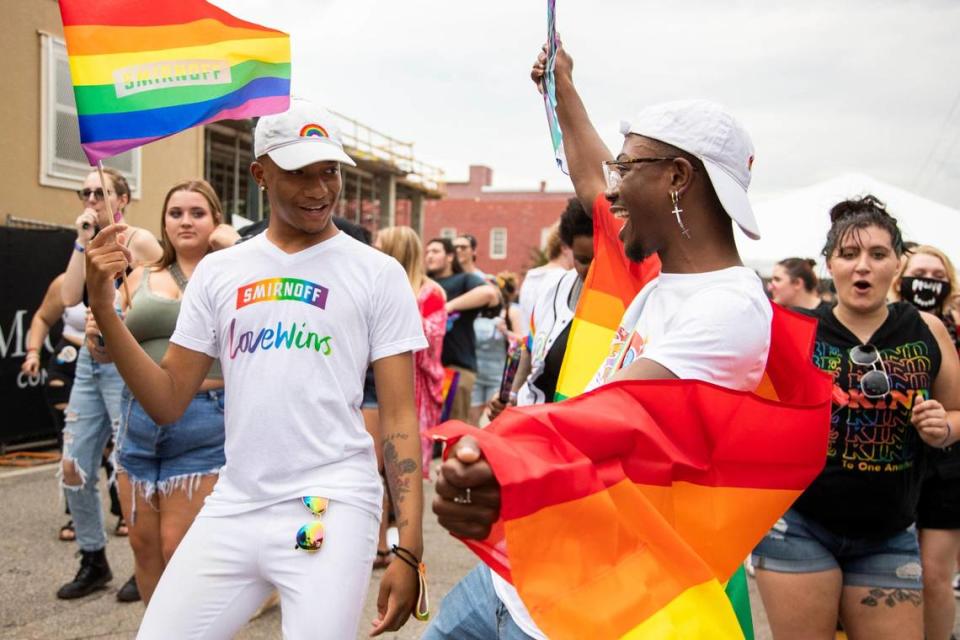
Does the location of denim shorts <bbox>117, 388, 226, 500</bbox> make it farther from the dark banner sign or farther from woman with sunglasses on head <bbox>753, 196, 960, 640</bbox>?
the dark banner sign

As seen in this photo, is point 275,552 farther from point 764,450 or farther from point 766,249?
point 766,249

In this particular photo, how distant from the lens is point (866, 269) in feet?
10.5

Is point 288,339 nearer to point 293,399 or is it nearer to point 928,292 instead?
point 293,399

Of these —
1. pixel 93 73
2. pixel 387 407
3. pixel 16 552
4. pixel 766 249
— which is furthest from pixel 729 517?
pixel 766 249

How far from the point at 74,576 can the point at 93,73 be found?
3.56m

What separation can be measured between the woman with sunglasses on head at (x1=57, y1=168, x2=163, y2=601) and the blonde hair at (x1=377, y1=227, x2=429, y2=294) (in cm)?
186

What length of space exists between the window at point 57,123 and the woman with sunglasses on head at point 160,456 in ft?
25.5

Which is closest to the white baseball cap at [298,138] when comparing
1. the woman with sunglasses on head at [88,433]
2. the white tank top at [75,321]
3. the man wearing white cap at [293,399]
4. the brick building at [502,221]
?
the man wearing white cap at [293,399]

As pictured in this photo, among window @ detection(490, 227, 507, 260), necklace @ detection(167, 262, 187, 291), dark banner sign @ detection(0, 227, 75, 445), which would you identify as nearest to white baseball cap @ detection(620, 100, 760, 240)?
necklace @ detection(167, 262, 187, 291)

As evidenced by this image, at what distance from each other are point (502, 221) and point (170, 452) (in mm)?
45246

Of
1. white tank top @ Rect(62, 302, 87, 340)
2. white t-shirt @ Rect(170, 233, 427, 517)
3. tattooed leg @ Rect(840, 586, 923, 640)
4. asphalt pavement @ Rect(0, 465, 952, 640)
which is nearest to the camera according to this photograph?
white t-shirt @ Rect(170, 233, 427, 517)

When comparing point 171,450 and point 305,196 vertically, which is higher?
point 305,196

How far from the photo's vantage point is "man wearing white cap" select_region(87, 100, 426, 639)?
245 cm

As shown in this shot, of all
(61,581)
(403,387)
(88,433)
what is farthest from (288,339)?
(61,581)
